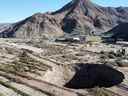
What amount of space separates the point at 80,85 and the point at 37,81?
9.50m

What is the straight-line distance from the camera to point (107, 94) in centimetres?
4469

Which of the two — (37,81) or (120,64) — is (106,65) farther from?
(37,81)

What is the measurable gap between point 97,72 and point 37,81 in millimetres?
20577

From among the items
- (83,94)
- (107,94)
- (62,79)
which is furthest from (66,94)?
(62,79)

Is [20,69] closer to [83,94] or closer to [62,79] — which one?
[62,79]

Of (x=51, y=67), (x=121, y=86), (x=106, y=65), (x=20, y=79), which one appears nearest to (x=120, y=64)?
(x=106, y=65)

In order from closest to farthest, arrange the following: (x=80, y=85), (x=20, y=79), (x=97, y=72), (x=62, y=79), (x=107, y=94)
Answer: (x=107, y=94) → (x=20, y=79) → (x=80, y=85) → (x=62, y=79) → (x=97, y=72)

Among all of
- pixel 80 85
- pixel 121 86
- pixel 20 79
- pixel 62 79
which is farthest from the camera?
pixel 62 79

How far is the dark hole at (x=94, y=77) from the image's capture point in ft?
193

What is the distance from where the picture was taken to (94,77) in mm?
68188

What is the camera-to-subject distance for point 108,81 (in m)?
61.2

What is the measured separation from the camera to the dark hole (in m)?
58.9

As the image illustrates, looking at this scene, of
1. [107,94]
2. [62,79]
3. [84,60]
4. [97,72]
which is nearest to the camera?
[107,94]

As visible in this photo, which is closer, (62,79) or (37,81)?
(37,81)
